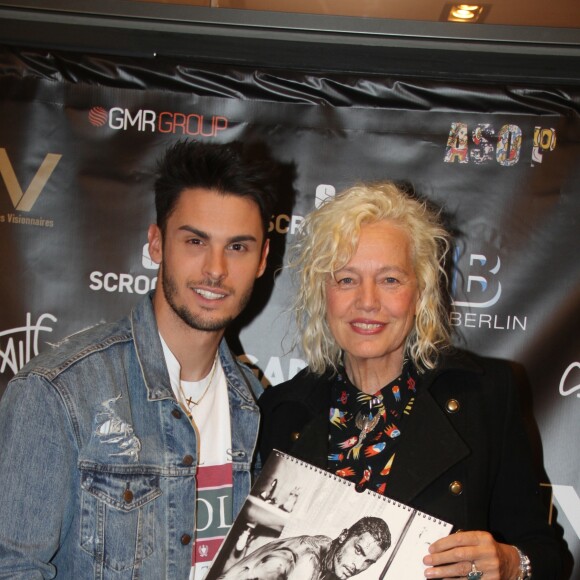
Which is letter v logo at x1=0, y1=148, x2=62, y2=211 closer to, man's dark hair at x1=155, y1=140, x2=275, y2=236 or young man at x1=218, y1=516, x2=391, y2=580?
man's dark hair at x1=155, y1=140, x2=275, y2=236

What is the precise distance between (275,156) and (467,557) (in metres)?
1.80

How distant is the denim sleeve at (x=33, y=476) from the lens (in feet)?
6.37

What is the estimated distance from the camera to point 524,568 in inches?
82.7

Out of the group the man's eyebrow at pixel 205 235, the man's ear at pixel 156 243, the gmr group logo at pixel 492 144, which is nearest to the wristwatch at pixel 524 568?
the man's eyebrow at pixel 205 235

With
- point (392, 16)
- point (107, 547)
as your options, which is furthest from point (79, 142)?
point (107, 547)

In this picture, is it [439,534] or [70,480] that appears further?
[70,480]

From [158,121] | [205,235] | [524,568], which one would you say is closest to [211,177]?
[205,235]

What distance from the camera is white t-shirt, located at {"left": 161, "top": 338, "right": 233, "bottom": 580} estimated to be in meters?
2.27

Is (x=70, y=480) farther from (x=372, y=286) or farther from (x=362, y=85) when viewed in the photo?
(x=362, y=85)

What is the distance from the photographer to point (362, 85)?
10.0 feet

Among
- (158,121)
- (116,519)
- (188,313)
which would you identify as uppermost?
(158,121)

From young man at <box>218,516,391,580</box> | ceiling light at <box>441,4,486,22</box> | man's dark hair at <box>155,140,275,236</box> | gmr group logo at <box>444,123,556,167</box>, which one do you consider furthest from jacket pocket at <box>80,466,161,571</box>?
ceiling light at <box>441,4,486,22</box>

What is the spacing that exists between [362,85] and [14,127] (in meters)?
1.45

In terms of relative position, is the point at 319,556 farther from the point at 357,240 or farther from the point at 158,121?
the point at 158,121
